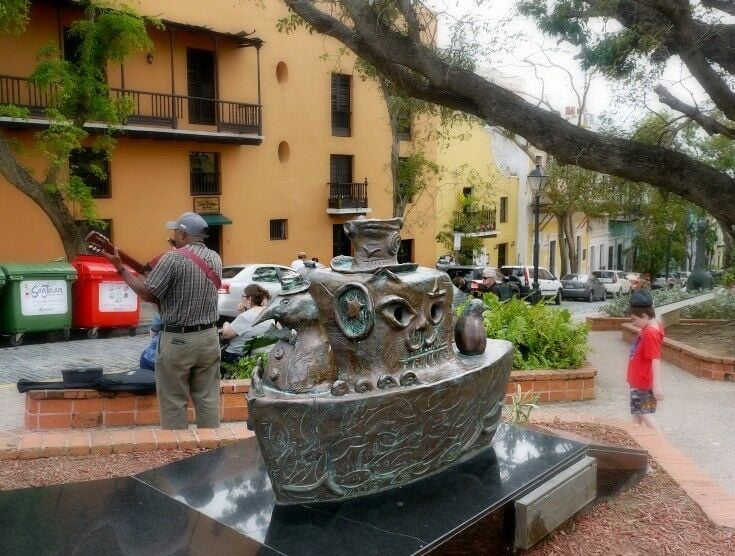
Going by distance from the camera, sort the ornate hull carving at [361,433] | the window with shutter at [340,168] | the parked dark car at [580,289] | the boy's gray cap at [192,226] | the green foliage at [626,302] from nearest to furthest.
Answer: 1. the ornate hull carving at [361,433]
2. the boy's gray cap at [192,226]
3. the green foliage at [626,302]
4. the window with shutter at [340,168]
5. the parked dark car at [580,289]

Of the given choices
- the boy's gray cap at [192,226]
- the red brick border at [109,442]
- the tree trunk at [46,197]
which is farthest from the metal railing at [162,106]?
the red brick border at [109,442]

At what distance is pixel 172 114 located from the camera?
804 inches

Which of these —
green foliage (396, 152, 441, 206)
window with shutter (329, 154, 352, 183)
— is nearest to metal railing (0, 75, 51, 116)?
window with shutter (329, 154, 352, 183)

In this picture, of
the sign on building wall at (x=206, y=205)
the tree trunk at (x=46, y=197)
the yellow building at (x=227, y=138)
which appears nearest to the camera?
the tree trunk at (x=46, y=197)

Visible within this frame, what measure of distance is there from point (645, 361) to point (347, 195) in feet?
67.6

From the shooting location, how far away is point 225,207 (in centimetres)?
2258

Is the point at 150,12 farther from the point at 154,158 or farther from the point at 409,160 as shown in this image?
the point at 409,160

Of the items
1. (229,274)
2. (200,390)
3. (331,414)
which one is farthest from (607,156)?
(229,274)

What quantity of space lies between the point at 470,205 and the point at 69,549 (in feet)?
92.0

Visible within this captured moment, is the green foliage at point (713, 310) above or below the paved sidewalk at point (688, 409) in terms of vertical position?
above

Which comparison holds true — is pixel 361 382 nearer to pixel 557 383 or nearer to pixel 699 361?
pixel 557 383

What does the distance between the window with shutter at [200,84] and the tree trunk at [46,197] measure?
734cm

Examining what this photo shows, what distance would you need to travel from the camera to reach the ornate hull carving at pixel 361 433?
3.63 meters

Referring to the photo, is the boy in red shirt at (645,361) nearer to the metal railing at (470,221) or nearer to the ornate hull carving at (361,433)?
the ornate hull carving at (361,433)
